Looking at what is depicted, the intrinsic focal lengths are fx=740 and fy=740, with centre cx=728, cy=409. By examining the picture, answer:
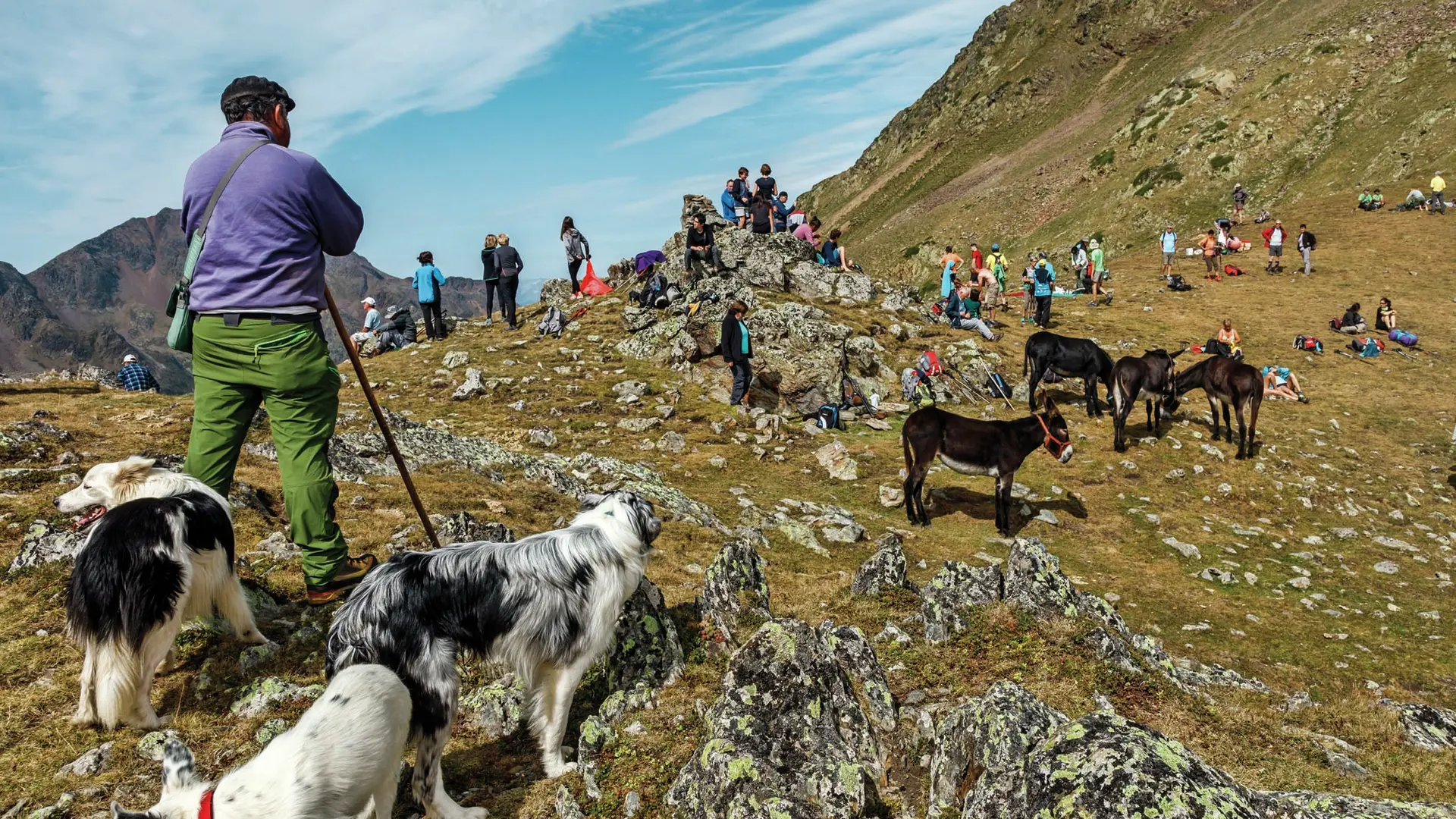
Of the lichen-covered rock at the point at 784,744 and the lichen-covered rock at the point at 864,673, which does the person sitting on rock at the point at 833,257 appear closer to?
the lichen-covered rock at the point at 864,673

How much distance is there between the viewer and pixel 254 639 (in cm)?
631

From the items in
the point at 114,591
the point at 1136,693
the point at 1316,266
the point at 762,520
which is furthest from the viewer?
the point at 1316,266

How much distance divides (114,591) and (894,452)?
1530 centimetres

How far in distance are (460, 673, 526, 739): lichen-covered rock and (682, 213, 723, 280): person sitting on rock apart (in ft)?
73.2

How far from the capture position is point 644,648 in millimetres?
6215

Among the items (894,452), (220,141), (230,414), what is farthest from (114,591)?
(894,452)

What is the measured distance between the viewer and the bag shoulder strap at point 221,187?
5.21m

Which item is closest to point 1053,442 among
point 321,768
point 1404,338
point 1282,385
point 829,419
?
point 829,419

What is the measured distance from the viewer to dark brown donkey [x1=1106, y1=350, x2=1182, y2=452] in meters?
18.8

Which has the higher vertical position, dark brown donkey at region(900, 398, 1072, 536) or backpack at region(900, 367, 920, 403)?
backpack at region(900, 367, 920, 403)

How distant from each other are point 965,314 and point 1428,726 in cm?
2237

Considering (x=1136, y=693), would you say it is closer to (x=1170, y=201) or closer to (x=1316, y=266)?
(x=1316, y=266)

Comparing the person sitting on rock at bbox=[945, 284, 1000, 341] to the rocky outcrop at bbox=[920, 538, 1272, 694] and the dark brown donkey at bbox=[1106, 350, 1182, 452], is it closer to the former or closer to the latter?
the dark brown donkey at bbox=[1106, 350, 1182, 452]

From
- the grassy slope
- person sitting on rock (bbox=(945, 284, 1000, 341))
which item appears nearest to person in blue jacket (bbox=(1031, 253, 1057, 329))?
person sitting on rock (bbox=(945, 284, 1000, 341))
